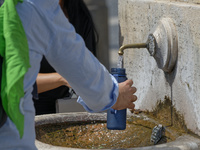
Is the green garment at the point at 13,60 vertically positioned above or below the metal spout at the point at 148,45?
above

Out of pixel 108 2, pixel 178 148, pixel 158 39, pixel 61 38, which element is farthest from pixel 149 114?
pixel 108 2

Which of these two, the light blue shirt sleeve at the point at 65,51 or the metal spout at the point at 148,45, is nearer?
the light blue shirt sleeve at the point at 65,51

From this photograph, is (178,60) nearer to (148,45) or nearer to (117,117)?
(148,45)

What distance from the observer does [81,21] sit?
3.24 meters

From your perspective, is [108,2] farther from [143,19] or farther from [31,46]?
[31,46]

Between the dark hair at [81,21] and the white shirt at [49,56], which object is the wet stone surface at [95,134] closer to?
the dark hair at [81,21]

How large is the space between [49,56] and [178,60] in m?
1.16

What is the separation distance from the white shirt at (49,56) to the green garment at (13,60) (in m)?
0.03

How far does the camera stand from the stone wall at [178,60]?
7.02 ft

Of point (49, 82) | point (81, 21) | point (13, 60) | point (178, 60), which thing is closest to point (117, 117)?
point (178, 60)

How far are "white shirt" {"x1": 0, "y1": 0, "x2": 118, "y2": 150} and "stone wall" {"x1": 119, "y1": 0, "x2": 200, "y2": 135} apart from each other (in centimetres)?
84

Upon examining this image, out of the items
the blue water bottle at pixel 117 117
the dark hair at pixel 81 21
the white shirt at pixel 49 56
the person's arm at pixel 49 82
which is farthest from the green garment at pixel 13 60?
the dark hair at pixel 81 21

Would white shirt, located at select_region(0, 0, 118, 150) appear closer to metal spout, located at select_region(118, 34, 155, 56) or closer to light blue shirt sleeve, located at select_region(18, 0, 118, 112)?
light blue shirt sleeve, located at select_region(18, 0, 118, 112)

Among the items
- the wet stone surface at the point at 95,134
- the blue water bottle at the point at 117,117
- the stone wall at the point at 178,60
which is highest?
the stone wall at the point at 178,60
